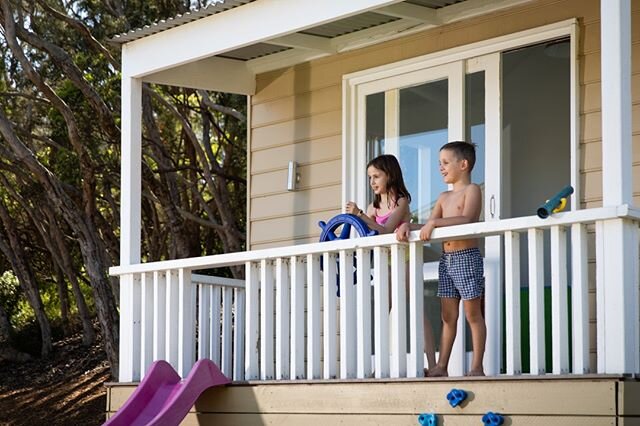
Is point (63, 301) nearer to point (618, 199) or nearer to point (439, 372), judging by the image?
point (439, 372)

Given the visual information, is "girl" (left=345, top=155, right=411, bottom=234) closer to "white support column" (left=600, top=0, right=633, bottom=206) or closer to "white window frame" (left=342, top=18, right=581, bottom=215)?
"white window frame" (left=342, top=18, right=581, bottom=215)

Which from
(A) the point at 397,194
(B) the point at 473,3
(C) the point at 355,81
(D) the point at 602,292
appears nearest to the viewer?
(D) the point at 602,292

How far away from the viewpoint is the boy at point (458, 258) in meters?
7.00

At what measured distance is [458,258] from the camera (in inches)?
282


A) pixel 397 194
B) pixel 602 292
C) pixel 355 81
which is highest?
pixel 355 81

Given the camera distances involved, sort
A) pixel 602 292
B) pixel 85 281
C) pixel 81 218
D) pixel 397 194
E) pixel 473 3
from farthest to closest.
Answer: pixel 85 281 < pixel 81 218 < pixel 473 3 < pixel 397 194 < pixel 602 292

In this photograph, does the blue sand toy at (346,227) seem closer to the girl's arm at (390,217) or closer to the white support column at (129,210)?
the girl's arm at (390,217)

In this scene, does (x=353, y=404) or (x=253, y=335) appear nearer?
(x=353, y=404)

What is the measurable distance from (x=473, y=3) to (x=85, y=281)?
18.3 meters

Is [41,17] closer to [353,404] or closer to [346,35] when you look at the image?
[346,35]

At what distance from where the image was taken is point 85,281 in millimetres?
25734

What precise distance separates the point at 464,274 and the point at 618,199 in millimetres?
1229

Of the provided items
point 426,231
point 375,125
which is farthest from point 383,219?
point 375,125

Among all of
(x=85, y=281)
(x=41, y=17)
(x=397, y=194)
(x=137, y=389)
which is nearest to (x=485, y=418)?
(x=397, y=194)
